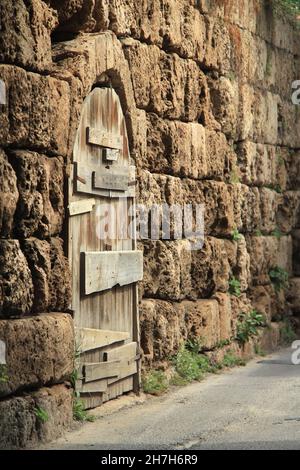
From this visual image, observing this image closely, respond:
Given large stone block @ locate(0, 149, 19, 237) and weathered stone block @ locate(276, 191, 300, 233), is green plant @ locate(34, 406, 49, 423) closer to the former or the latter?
large stone block @ locate(0, 149, 19, 237)

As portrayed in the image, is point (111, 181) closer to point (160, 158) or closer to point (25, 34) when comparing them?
point (160, 158)

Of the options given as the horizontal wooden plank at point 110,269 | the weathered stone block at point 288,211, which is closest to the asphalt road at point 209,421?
the horizontal wooden plank at point 110,269

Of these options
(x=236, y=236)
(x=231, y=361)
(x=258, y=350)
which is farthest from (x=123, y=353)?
(x=258, y=350)

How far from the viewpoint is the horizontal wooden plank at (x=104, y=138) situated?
32.8 feet

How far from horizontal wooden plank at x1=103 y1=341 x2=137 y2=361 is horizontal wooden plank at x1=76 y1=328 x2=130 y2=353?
77 millimetres

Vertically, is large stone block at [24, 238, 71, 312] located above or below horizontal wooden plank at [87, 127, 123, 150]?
below

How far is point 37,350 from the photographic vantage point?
28.4 ft

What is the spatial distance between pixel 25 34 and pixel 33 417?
2.68 m

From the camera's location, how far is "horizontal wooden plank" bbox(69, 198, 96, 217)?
955cm

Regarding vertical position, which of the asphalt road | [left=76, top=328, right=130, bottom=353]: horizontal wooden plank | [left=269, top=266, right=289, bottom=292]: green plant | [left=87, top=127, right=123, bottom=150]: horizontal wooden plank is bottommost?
the asphalt road

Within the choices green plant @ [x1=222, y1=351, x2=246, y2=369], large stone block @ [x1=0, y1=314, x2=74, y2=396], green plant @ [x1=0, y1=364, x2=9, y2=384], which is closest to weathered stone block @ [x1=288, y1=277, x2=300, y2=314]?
green plant @ [x1=222, y1=351, x2=246, y2=369]
